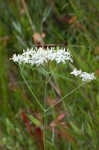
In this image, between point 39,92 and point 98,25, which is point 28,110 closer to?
point 39,92

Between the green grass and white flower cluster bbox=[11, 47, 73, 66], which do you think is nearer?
white flower cluster bbox=[11, 47, 73, 66]

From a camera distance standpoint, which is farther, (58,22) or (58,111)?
(58,22)

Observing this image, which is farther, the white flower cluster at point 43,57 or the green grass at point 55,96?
the green grass at point 55,96

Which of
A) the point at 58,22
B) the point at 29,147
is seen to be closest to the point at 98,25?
the point at 58,22

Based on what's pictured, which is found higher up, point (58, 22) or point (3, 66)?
point (58, 22)

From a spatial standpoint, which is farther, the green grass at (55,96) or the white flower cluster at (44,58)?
the green grass at (55,96)

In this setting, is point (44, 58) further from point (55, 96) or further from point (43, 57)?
point (55, 96)

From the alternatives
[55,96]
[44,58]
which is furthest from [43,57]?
[55,96]

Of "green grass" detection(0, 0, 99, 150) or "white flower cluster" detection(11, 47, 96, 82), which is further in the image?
"green grass" detection(0, 0, 99, 150)
